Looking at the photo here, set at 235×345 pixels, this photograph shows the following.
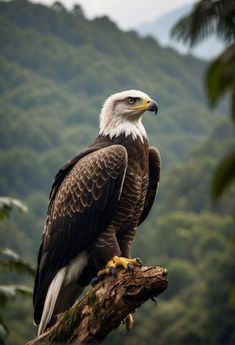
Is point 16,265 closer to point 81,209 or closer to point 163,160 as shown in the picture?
point 81,209

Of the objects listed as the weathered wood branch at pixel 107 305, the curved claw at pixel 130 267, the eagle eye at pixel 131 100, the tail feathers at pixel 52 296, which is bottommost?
the tail feathers at pixel 52 296

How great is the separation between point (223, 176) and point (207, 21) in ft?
2.08

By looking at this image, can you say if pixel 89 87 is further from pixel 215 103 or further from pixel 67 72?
pixel 215 103

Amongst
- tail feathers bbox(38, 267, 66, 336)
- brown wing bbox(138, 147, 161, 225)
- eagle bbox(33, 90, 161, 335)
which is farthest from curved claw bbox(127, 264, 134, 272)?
brown wing bbox(138, 147, 161, 225)

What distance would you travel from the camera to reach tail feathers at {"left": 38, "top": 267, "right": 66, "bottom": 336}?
7.89 meters

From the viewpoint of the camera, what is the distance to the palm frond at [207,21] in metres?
3.33

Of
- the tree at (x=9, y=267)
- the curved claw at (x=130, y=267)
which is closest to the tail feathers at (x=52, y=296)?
the curved claw at (x=130, y=267)

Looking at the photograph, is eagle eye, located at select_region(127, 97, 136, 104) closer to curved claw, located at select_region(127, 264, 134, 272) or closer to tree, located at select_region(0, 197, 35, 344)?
curved claw, located at select_region(127, 264, 134, 272)

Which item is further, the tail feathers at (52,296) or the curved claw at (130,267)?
the tail feathers at (52,296)

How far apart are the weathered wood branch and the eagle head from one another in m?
1.79

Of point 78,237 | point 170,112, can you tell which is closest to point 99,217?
point 78,237

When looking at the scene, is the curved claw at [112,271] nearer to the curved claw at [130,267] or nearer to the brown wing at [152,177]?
the curved claw at [130,267]

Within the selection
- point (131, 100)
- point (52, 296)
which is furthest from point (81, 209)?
point (131, 100)

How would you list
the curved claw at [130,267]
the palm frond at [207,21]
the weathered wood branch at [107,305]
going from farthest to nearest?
the curved claw at [130,267] < the weathered wood branch at [107,305] < the palm frond at [207,21]
